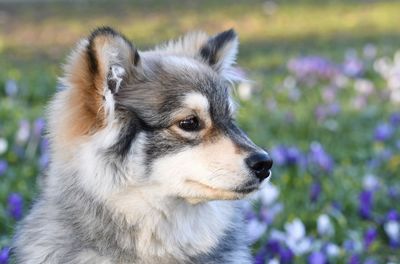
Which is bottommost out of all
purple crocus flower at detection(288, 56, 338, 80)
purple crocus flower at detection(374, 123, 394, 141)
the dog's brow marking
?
purple crocus flower at detection(374, 123, 394, 141)

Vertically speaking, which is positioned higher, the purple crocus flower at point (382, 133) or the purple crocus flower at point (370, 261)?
the purple crocus flower at point (382, 133)

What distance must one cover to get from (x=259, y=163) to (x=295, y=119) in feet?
14.1

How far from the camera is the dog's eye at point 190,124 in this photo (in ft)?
12.4

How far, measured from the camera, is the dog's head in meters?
3.71

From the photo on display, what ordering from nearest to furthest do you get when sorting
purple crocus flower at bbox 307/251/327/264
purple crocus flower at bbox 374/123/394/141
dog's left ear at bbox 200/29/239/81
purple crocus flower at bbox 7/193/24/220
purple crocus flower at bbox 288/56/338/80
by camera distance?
dog's left ear at bbox 200/29/239/81
purple crocus flower at bbox 307/251/327/264
purple crocus flower at bbox 7/193/24/220
purple crocus flower at bbox 374/123/394/141
purple crocus flower at bbox 288/56/338/80

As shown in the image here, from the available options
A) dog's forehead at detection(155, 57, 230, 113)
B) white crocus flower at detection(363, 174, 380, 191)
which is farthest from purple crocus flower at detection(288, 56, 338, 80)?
dog's forehead at detection(155, 57, 230, 113)

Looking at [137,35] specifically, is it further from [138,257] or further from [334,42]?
[138,257]

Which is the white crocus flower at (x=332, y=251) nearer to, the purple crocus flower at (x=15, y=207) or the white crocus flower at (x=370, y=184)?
the white crocus flower at (x=370, y=184)

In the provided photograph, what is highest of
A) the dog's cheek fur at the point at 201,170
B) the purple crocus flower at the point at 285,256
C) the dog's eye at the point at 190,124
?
the dog's eye at the point at 190,124

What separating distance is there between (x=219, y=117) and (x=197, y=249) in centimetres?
70

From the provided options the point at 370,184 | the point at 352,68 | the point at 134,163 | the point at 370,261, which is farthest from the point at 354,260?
the point at 352,68

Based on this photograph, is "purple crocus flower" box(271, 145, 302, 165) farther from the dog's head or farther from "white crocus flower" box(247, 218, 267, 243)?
the dog's head

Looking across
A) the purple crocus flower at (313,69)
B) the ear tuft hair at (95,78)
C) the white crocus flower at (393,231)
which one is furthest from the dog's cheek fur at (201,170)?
the purple crocus flower at (313,69)

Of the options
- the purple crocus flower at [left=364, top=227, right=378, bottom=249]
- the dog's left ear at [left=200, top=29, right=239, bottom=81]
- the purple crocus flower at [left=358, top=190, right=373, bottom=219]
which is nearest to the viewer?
the dog's left ear at [left=200, top=29, right=239, bottom=81]
